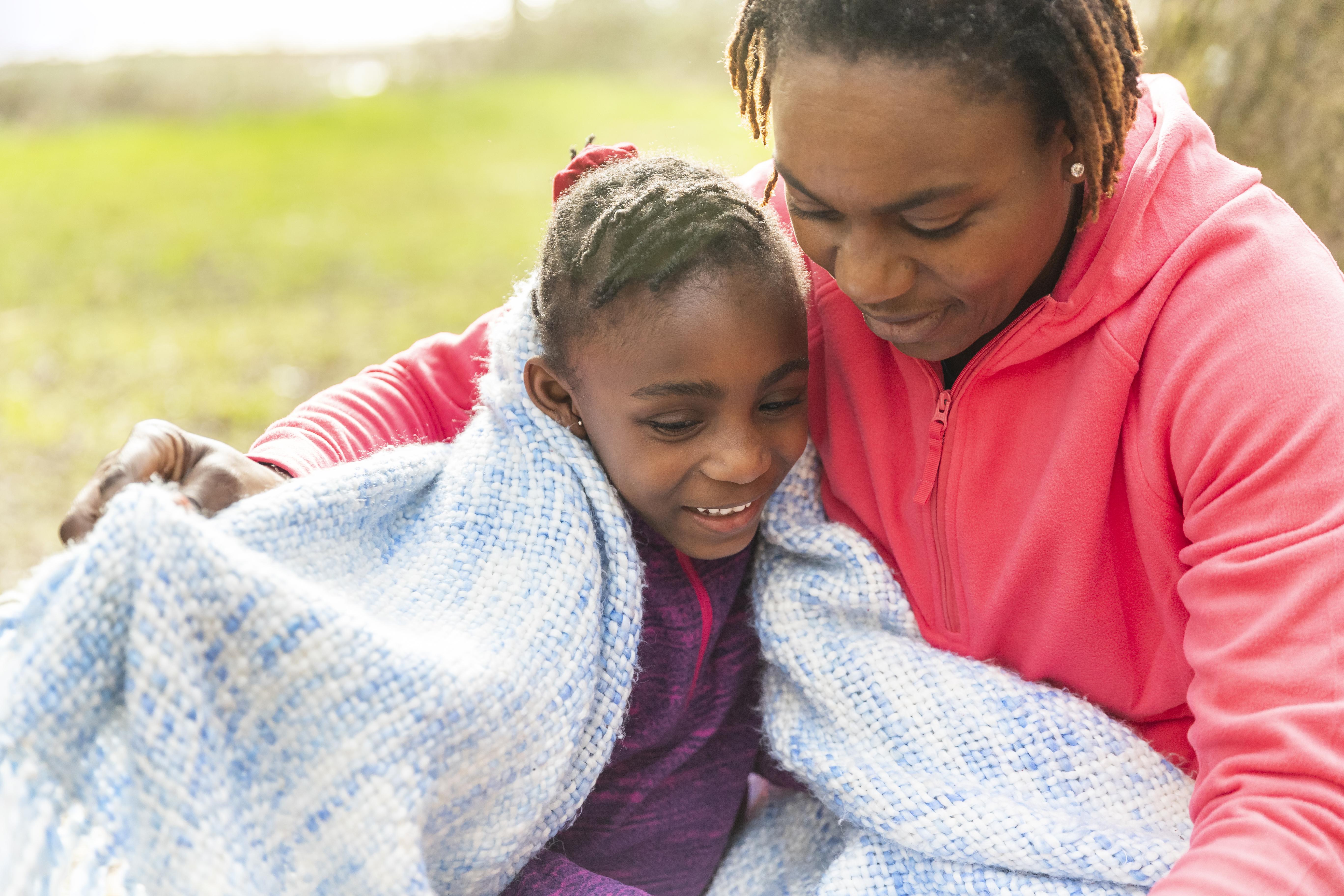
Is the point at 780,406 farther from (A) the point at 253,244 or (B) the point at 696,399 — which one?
(A) the point at 253,244

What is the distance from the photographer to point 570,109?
9.39 meters

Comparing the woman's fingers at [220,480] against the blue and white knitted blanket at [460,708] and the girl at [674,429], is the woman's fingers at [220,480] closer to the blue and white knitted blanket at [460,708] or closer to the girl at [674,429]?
the blue and white knitted blanket at [460,708]

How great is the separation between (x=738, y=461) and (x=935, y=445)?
0.92ft

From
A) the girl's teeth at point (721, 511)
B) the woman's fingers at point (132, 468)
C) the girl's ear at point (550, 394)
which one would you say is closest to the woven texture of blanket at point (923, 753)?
the girl's teeth at point (721, 511)

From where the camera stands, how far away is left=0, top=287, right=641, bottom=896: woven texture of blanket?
4.06 ft

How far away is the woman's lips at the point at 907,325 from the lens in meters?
1.52

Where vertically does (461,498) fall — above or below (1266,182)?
below

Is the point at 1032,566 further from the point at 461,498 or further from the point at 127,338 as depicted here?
the point at 127,338

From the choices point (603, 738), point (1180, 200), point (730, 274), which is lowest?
point (603, 738)

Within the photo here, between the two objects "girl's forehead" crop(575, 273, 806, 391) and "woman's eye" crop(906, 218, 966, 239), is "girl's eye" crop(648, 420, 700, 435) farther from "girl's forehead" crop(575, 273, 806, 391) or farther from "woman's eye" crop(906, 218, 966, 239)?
"woman's eye" crop(906, 218, 966, 239)

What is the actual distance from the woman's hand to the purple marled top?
572 mm

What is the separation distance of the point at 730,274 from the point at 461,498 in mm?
497

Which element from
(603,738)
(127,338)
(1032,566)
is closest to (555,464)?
(603,738)

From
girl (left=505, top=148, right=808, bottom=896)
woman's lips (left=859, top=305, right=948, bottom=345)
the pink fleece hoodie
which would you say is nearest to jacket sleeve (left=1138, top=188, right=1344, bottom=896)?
the pink fleece hoodie
